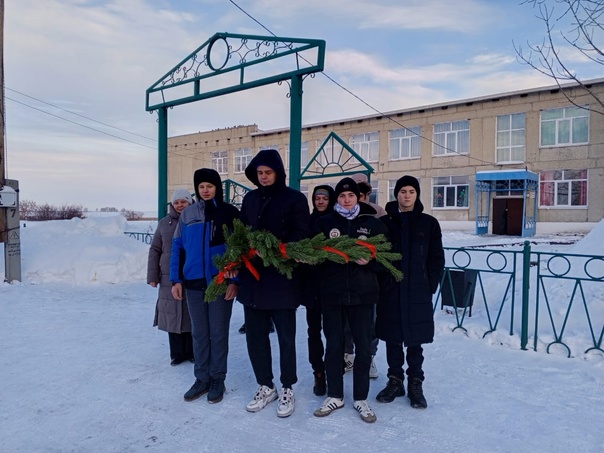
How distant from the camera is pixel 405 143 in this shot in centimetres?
2422

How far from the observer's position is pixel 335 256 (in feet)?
8.66

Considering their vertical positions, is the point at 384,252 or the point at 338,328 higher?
the point at 384,252

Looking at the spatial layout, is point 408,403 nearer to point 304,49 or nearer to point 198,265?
point 198,265

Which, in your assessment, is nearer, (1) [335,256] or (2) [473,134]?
(1) [335,256]

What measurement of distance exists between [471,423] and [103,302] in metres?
5.27

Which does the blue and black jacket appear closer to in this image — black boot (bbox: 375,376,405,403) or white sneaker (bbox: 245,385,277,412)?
white sneaker (bbox: 245,385,277,412)

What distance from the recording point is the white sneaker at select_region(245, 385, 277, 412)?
2.89 meters

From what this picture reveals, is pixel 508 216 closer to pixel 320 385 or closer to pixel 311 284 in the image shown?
pixel 320 385

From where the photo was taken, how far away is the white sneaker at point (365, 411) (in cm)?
273

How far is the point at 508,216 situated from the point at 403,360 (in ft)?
64.7

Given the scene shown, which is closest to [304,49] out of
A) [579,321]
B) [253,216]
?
[253,216]

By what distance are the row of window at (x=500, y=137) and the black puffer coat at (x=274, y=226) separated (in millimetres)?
13165

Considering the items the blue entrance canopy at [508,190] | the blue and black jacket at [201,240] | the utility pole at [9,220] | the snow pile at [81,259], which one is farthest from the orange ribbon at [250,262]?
the blue entrance canopy at [508,190]

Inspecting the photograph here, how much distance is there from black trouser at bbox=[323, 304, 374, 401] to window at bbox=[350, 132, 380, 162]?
2320cm
